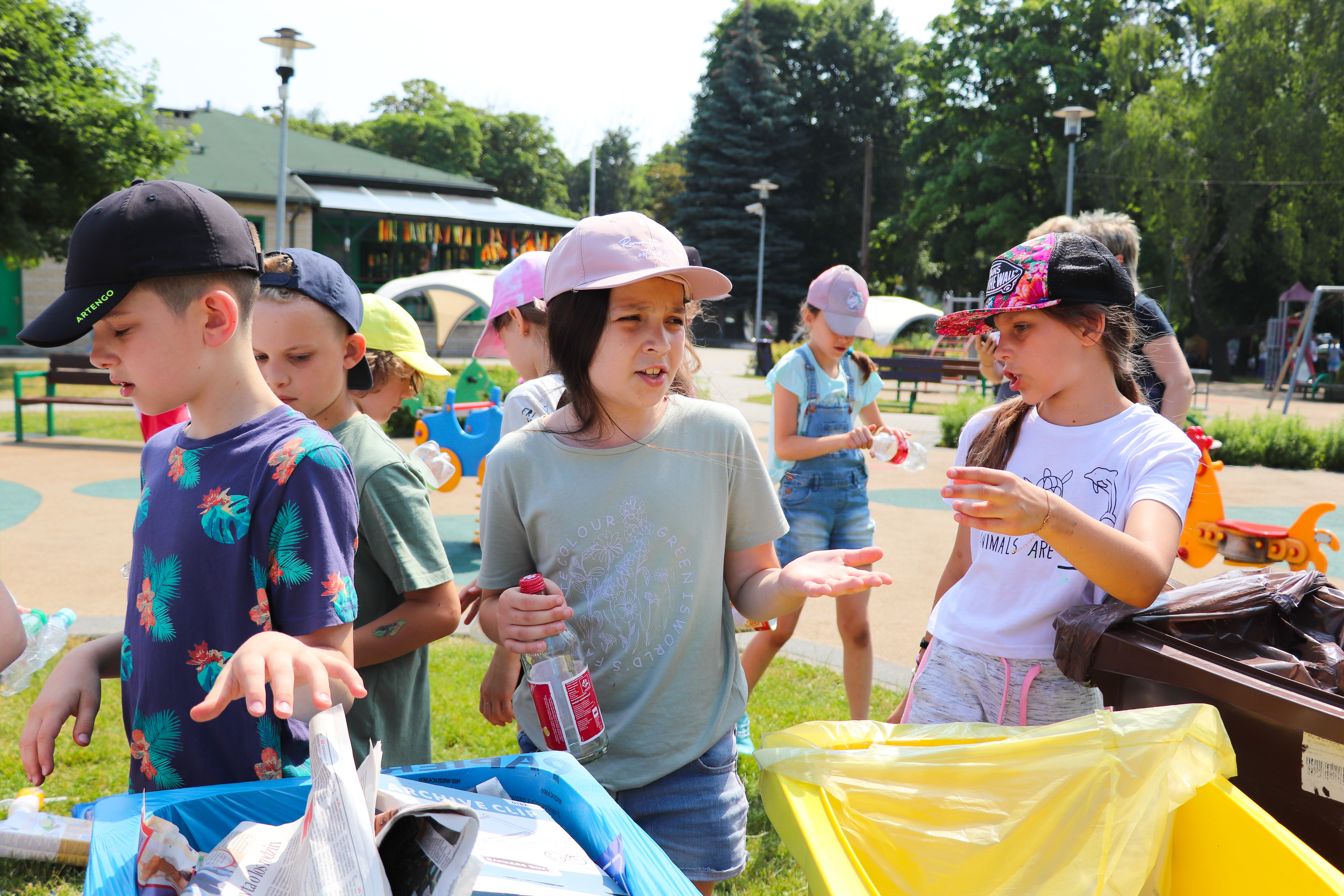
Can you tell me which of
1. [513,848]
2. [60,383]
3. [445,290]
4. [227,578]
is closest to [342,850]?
[513,848]

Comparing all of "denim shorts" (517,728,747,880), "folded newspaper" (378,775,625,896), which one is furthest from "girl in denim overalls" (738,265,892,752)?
"folded newspaper" (378,775,625,896)

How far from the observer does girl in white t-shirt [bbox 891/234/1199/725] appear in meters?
2.02

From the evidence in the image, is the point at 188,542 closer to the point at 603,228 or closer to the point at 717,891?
the point at 603,228

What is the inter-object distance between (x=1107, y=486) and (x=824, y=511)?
2.09 m

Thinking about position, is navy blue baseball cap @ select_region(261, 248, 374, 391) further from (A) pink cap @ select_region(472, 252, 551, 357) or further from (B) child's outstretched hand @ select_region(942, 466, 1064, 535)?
(B) child's outstretched hand @ select_region(942, 466, 1064, 535)

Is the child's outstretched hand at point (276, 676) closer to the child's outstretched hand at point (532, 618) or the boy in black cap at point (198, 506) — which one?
the boy in black cap at point (198, 506)

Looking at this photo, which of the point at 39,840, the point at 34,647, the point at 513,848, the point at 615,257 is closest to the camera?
the point at 513,848

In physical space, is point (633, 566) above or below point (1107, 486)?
below

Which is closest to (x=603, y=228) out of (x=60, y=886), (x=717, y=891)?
(x=717, y=891)

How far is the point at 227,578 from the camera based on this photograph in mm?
1486

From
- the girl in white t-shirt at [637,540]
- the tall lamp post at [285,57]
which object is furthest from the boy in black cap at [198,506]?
the tall lamp post at [285,57]

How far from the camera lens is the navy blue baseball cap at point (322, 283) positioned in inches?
85.2

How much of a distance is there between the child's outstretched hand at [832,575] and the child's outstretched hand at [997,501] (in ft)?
0.57

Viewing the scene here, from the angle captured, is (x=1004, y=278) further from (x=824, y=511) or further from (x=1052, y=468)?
(x=824, y=511)
